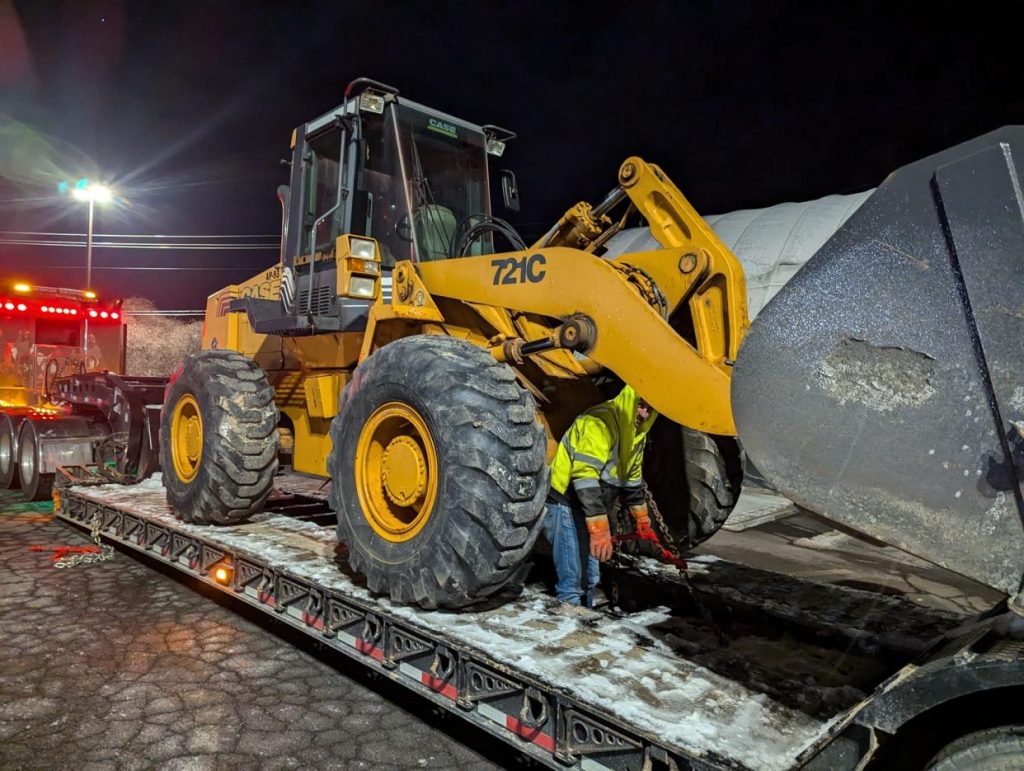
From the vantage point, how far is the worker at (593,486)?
427 centimetres

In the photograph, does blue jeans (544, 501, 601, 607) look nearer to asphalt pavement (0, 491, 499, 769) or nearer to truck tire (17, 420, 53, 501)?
asphalt pavement (0, 491, 499, 769)

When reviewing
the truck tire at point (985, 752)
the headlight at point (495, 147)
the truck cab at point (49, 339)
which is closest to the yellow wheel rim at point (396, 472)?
the truck tire at point (985, 752)

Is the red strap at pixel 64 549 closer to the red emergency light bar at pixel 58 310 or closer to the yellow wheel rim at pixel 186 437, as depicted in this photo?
the yellow wheel rim at pixel 186 437

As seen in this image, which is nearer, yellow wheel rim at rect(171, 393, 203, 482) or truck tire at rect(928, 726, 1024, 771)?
truck tire at rect(928, 726, 1024, 771)

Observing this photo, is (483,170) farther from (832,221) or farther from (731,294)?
(832,221)

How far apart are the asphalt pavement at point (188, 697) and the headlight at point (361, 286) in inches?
89.4

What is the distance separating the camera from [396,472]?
13.1ft

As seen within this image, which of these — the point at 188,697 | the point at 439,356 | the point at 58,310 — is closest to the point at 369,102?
the point at 439,356

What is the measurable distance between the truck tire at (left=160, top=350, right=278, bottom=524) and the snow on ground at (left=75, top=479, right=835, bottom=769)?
1082mm

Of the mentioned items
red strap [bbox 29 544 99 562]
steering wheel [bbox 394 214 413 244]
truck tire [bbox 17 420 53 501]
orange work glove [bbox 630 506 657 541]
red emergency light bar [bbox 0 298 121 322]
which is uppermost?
steering wheel [bbox 394 214 413 244]

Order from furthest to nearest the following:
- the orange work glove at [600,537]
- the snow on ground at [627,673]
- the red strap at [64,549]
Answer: the red strap at [64,549] → the orange work glove at [600,537] → the snow on ground at [627,673]

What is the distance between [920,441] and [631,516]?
2.85 meters

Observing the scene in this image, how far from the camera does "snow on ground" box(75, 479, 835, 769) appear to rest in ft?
8.00

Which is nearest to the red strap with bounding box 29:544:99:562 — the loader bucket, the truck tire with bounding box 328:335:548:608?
the truck tire with bounding box 328:335:548:608
